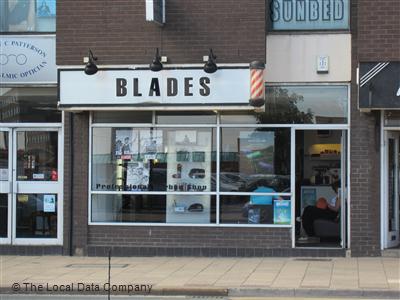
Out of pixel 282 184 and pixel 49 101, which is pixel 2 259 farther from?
pixel 282 184

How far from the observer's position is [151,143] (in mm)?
13625

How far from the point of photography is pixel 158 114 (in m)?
13.6

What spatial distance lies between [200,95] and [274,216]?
114 inches

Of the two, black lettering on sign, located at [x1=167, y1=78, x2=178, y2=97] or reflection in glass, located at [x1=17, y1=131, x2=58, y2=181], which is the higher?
black lettering on sign, located at [x1=167, y1=78, x2=178, y2=97]

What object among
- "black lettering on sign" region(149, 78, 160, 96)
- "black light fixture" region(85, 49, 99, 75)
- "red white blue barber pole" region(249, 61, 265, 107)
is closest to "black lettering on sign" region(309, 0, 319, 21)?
"red white blue barber pole" region(249, 61, 265, 107)

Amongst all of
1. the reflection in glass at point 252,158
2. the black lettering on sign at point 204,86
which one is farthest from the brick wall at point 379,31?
the black lettering on sign at point 204,86

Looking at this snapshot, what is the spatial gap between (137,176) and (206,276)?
3410 mm

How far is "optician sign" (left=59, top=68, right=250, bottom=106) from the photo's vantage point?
12.6m

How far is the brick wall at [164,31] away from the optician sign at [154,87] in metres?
0.40

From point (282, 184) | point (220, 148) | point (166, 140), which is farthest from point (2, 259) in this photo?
point (282, 184)

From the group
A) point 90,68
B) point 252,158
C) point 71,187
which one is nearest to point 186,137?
point 252,158

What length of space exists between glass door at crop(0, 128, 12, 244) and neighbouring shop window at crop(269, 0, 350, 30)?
20.4 ft

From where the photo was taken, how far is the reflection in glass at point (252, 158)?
43.8ft

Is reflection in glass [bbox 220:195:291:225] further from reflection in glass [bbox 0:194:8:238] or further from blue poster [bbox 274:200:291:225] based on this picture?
reflection in glass [bbox 0:194:8:238]
